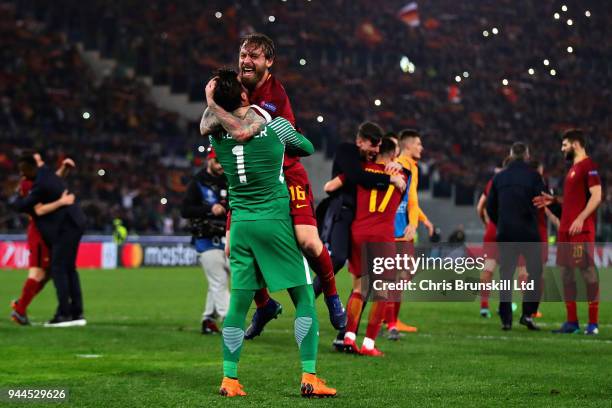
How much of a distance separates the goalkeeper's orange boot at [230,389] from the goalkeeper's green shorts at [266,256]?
2.04 ft

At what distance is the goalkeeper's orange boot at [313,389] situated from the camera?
23.3 feet

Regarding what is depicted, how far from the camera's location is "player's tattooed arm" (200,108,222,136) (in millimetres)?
7062

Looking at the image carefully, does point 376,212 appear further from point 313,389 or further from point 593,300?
point 593,300

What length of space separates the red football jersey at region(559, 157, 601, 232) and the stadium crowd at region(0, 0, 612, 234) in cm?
2158

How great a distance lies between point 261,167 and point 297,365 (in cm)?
256

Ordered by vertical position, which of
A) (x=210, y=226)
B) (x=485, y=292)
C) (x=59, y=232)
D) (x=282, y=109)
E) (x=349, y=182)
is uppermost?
(x=282, y=109)

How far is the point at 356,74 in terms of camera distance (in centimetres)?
4056

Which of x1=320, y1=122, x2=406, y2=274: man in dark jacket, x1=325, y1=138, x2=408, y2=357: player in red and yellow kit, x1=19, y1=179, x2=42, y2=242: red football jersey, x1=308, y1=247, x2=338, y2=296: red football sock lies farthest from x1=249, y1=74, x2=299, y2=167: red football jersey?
x1=19, y1=179, x2=42, y2=242: red football jersey

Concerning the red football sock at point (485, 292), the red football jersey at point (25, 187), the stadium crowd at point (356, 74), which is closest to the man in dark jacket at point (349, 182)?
the red football sock at point (485, 292)

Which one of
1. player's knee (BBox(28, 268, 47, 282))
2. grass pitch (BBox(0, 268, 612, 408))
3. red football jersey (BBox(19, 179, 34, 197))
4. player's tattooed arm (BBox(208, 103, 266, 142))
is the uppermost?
player's tattooed arm (BBox(208, 103, 266, 142))

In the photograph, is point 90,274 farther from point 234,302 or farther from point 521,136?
point 234,302

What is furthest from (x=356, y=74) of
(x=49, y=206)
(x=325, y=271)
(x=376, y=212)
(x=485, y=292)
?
(x=325, y=271)

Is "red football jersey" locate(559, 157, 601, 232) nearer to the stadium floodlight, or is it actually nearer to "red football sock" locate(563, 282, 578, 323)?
"red football sock" locate(563, 282, 578, 323)

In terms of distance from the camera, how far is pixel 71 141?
3434 cm
